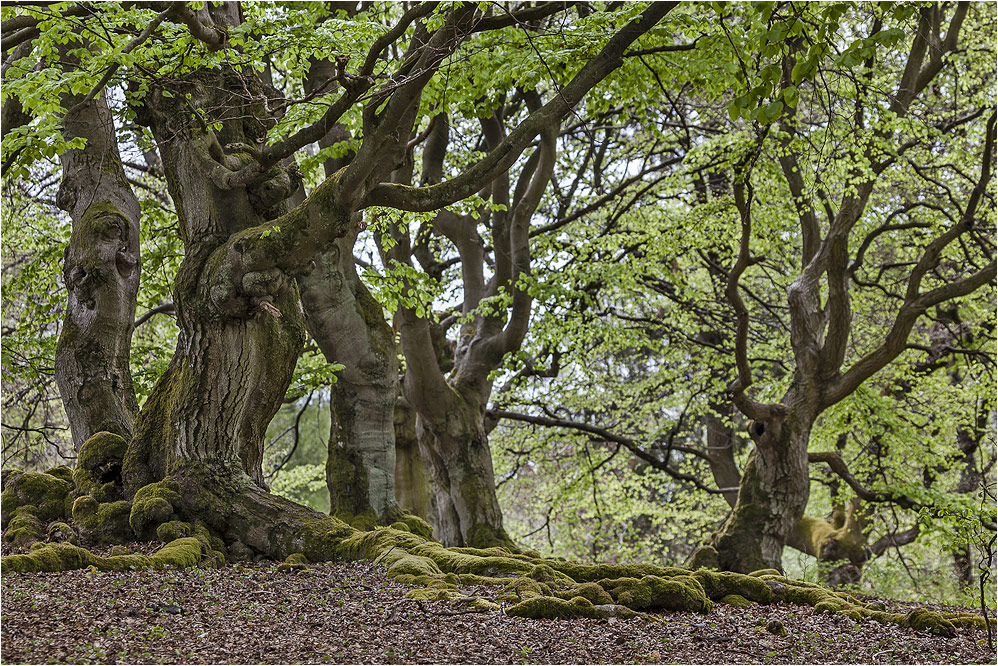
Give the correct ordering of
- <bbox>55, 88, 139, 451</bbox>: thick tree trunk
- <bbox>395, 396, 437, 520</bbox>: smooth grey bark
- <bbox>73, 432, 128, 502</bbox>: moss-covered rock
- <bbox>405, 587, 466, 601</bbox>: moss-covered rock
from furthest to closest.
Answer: <bbox>395, 396, 437, 520</bbox>: smooth grey bark < <bbox>55, 88, 139, 451</bbox>: thick tree trunk < <bbox>73, 432, 128, 502</bbox>: moss-covered rock < <bbox>405, 587, 466, 601</bbox>: moss-covered rock

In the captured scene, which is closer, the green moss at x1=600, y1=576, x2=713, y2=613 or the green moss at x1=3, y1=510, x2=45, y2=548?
the green moss at x1=600, y1=576, x2=713, y2=613

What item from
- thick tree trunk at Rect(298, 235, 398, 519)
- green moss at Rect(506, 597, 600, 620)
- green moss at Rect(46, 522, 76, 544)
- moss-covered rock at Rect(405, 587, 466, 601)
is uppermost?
thick tree trunk at Rect(298, 235, 398, 519)

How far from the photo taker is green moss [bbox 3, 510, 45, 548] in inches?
251

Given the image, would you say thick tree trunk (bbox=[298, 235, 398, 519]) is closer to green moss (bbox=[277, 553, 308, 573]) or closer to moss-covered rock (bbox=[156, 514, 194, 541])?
green moss (bbox=[277, 553, 308, 573])

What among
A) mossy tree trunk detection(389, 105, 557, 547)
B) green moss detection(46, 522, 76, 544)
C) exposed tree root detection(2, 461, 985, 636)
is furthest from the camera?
mossy tree trunk detection(389, 105, 557, 547)

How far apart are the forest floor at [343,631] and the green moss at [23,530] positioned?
1.48 meters

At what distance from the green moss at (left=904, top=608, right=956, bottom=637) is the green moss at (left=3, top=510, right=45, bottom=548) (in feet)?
21.9

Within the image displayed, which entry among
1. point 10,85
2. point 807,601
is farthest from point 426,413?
point 10,85

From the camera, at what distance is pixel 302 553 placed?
20.3 ft

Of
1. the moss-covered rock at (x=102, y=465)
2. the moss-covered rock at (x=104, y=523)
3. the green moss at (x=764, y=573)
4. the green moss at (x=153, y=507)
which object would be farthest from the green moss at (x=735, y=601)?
the moss-covered rock at (x=102, y=465)

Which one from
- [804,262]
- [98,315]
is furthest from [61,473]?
[804,262]

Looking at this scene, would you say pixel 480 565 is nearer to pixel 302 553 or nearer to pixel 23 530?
pixel 302 553

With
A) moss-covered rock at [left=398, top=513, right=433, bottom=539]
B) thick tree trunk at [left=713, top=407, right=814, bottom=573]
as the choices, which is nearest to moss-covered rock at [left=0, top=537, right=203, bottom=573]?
moss-covered rock at [left=398, top=513, right=433, bottom=539]

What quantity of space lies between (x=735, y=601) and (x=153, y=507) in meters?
4.54
